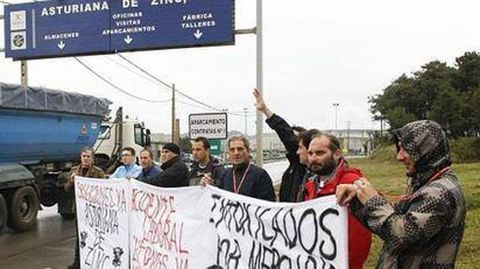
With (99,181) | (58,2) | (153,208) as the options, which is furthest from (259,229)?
(58,2)

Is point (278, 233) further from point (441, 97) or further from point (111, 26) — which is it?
point (441, 97)

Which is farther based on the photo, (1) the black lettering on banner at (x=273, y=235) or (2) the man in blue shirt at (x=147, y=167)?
(2) the man in blue shirt at (x=147, y=167)

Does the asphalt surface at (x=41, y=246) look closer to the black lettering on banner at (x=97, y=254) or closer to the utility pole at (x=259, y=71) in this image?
the black lettering on banner at (x=97, y=254)

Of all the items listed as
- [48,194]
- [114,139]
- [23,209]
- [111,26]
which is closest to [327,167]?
[23,209]

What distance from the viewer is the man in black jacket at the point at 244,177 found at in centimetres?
576

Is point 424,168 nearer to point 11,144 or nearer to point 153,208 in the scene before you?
point 153,208

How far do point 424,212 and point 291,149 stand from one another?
10.1 feet

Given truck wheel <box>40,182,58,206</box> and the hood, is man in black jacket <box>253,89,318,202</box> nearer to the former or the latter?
the hood

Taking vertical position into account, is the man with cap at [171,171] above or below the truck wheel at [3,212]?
above

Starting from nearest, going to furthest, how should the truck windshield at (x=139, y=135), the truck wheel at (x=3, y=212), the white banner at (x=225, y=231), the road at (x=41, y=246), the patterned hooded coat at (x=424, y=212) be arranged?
the patterned hooded coat at (x=424, y=212) → the white banner at (x=225, y=231) → the road at (x=41, y=246) → the truck wheel at (x=3, y=212) → the truck windshield at (x=139, y=135)

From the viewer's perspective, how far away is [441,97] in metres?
58.7

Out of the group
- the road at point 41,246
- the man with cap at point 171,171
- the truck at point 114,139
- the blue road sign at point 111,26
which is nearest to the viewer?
the man with cap at point 171,171

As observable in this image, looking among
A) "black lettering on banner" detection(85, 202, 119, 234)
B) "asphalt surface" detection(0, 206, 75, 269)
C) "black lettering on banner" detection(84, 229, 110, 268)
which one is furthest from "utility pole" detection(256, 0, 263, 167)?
"black lettering on banner" detection(84, 229, 110, 268)

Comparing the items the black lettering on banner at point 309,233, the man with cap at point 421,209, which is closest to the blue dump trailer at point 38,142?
the black lettering on banner at point 309,233
